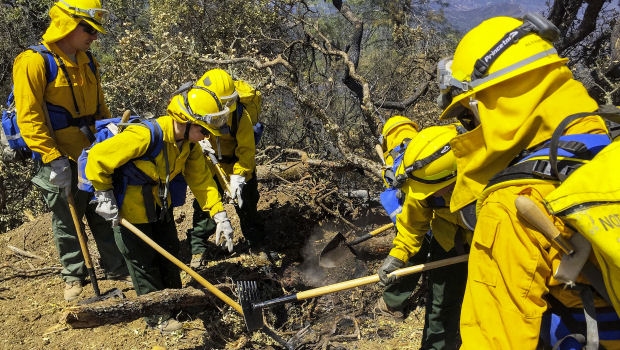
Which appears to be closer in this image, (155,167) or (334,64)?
(155,167)

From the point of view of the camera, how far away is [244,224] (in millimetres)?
4824

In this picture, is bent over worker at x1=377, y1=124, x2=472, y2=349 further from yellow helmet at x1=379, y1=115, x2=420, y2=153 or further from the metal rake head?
the metal rake head

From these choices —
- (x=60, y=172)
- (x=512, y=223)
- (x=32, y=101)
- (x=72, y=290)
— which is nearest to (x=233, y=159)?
(x=60, y=172)

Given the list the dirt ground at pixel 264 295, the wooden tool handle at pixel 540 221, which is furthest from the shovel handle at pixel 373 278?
the wooden tool handle at pixel 540 221

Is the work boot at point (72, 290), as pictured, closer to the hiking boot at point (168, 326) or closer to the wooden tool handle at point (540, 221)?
the hiking boot at point (168, 326)

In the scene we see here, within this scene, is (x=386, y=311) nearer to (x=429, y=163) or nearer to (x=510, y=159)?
(x=429, y=163)

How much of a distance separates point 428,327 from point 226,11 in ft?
22.0

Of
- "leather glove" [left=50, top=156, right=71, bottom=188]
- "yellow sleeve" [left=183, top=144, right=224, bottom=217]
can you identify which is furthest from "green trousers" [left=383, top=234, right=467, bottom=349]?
"leather glove" [left=50, top=156, right=71, bottom=188]

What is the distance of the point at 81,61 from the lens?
3742 millimetres

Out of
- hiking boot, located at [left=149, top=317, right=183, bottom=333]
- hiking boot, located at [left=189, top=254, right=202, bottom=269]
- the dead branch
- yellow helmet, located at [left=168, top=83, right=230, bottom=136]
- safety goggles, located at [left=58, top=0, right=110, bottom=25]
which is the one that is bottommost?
the dead branch

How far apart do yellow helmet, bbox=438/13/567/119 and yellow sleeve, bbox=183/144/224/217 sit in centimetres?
239

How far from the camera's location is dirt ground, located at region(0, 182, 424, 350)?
11.5 feet

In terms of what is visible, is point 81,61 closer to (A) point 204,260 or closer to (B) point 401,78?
(A) point 204,260

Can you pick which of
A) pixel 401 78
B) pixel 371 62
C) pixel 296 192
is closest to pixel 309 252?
pixel 296 192
